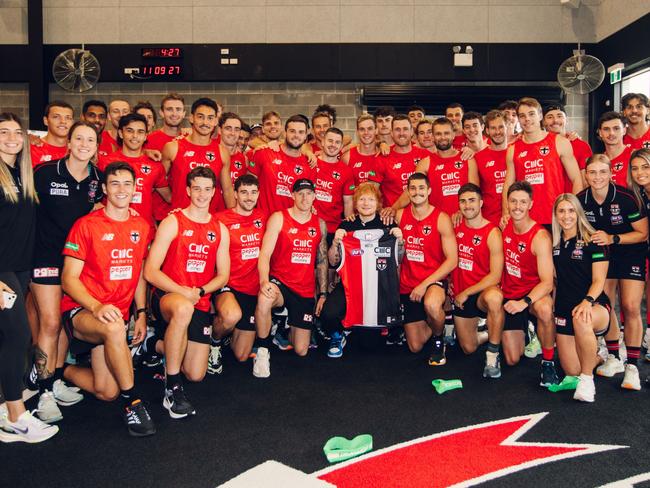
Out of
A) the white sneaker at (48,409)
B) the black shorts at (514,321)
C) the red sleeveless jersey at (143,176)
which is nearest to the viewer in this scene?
the white sneaker at (48,409)

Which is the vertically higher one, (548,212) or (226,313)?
(548,212)

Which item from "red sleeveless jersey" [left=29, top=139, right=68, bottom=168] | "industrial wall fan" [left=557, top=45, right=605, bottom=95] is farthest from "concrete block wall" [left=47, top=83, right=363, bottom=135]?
"red sleeveless jersey" [left=29, top=139, right=68, bottom=168]

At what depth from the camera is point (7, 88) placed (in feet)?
28.5

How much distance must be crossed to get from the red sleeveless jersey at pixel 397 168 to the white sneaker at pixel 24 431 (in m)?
3.44

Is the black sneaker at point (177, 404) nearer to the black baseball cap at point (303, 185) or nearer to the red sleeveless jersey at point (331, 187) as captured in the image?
the black baseball cap at point (303, 185)

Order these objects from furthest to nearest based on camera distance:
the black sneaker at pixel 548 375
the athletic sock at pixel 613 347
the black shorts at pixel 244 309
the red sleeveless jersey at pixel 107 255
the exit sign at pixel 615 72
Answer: the exit sign at pixel 615 72 < the black shorts at pixel 244 309 < the athletic sock at pixel 613 347 < the black sneaker at pixel 548 375 < the red sleeveless jersey at pixel 107 255

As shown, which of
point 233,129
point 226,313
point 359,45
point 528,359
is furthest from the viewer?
point 359,45

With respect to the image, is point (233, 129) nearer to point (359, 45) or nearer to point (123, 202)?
point (123, 202)

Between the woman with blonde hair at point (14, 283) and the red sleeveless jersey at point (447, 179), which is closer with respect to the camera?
the woman with blonde hair at point (14, 283)

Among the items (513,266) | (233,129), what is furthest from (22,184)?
(513,266)

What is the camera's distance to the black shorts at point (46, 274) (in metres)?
3.56

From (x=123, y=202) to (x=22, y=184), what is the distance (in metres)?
0.56

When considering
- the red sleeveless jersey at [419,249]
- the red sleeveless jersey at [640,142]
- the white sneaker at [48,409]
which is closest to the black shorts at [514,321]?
the red sleeveless jersey at [419,249]

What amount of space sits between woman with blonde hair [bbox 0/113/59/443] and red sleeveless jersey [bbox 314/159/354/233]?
2656 millimetres
